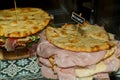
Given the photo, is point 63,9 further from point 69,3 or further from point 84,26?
point 84,26

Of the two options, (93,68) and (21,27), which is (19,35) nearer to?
(21,27)

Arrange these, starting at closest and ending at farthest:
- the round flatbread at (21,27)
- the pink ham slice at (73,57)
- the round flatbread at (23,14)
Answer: the pink ham slice at (73,57) → the round flatbread at (21,27) → the round flatbread at (23,14)

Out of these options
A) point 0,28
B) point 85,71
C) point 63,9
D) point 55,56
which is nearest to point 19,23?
point 0,28

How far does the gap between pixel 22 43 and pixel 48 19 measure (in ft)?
1.12

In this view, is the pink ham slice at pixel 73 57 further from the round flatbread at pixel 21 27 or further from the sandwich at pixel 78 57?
the round flatbread at pixel 21 27

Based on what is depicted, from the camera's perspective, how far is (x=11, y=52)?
2330 millimetres

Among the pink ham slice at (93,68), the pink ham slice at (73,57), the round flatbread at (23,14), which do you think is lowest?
the pink ham slice at (93,68)

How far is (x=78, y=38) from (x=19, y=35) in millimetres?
484

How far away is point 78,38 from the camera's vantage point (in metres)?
2.10

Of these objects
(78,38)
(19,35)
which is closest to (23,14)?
(19,35)

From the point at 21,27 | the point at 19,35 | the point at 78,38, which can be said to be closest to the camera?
the point at 78,38

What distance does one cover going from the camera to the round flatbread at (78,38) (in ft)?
6.36

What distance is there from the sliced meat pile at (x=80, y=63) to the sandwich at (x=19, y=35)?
1.17 ft

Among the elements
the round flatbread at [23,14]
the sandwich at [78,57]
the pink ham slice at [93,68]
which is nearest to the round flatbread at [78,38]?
the sandwich at [78,57]
